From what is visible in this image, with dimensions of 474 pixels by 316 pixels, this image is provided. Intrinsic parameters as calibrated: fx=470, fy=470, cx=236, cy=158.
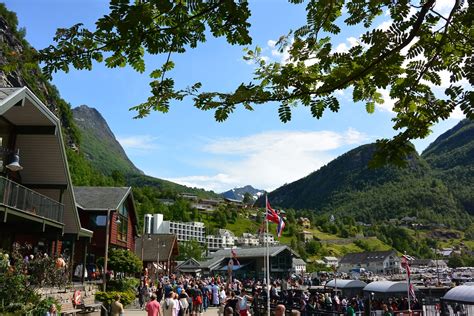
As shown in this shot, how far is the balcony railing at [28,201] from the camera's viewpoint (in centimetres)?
1833

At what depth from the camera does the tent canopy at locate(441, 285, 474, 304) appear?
21.1 m

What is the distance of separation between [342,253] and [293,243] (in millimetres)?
35812

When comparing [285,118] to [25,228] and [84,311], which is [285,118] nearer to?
[84,311]

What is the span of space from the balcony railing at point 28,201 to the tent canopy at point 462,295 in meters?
19.5

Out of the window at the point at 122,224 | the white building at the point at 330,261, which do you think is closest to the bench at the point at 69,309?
the window at the point at 122,224

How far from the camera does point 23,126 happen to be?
2175 cm

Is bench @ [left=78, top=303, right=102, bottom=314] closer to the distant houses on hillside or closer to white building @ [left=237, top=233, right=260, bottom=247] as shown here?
the distant houses on hillside

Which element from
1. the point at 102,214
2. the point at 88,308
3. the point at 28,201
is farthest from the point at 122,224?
the point at 88,308

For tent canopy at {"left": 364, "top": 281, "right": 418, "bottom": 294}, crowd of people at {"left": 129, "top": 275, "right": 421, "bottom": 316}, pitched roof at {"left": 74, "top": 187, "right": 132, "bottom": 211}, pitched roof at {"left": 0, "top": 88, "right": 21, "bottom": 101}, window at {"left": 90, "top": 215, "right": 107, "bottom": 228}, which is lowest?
crowd of people at {"left": 129, "top": 275, "right": 421, "bottom": 316}

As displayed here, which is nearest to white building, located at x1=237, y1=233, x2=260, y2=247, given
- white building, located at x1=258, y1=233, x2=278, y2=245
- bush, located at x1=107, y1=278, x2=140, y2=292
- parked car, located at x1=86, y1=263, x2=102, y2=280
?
white building, located at x1=258, y1=233, x2=278, y2=245

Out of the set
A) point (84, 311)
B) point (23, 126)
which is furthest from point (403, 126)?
point (23, 126)

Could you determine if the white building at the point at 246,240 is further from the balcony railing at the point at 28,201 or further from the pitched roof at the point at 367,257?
the balcony railing at the point at 28,201

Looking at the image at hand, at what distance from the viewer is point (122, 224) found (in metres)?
39.4

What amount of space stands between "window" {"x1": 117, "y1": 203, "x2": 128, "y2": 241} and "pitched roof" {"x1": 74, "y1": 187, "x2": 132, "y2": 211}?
1391 millimetres
